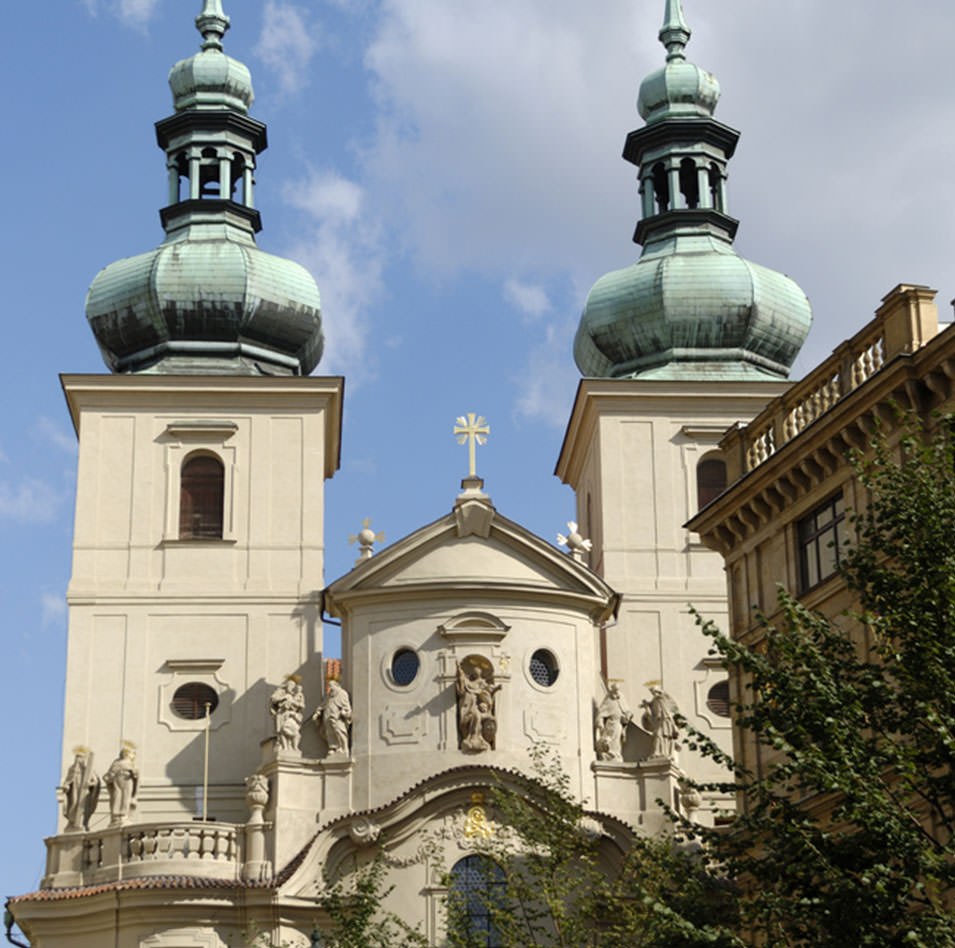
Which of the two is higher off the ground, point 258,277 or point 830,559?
point 258,277

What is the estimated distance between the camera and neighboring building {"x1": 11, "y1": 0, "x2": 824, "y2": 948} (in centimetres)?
3800

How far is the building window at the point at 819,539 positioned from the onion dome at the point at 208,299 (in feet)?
66.1

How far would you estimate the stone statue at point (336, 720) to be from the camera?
131ft

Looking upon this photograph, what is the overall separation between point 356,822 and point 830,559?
13126 millimetres

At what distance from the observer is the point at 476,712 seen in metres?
39.6

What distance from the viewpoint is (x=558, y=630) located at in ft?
135

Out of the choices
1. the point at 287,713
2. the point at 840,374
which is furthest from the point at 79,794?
the point at 840,374

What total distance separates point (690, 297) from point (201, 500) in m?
11.7

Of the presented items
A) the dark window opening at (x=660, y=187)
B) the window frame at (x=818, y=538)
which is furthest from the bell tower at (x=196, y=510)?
the window frame at (x=818, y=538)

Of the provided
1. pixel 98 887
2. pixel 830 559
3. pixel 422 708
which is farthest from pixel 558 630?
pixel 830 559

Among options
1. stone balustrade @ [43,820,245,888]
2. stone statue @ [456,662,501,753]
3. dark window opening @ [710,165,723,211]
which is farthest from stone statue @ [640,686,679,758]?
dark window opening @ [710,165,723,211]

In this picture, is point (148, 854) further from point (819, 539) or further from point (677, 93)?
point (677, 93)

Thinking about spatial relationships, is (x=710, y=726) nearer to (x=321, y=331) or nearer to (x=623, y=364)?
(x=623, y=364)

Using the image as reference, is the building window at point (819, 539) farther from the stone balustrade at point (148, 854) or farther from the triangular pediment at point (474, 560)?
the stone balustrade at point (148, 854)
